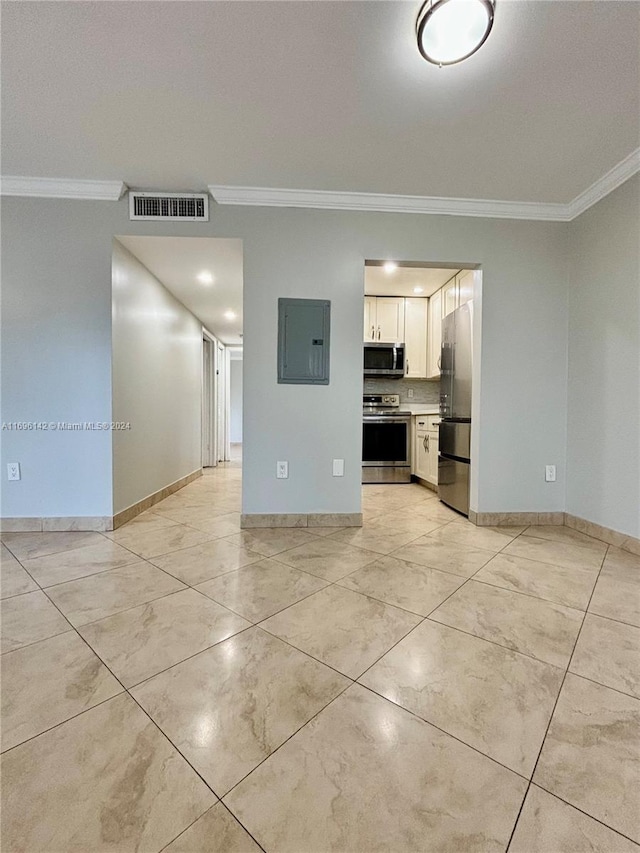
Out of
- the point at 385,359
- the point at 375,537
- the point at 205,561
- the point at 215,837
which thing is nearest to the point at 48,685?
the point at 215,837

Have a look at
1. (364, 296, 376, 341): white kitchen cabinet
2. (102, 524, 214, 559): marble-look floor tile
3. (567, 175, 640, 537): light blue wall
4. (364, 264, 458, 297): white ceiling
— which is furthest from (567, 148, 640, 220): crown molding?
(102, 524, 214, 559): marble-look floor tile

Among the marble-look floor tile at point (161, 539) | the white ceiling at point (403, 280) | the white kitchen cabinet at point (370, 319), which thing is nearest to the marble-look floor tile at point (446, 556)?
the marble-look floor tile at point (161, 539)

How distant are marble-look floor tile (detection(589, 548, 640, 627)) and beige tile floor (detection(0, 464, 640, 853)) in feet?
0.04

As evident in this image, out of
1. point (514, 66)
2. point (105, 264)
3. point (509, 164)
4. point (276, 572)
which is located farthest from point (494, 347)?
point (105, 264)

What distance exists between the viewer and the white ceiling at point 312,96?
1295mm

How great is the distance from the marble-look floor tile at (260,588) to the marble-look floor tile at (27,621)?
531 mm

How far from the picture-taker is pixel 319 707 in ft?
2.98

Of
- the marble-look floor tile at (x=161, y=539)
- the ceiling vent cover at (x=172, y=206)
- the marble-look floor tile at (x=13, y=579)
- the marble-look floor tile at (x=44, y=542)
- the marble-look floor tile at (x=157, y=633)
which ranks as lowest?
the marble-look floor tile at (x=161, y=539)

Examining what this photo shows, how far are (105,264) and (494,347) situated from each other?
284 cm

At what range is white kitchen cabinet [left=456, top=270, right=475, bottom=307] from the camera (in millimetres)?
2846

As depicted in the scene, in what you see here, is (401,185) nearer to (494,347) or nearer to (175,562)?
(494,347)

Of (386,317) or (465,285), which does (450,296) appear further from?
(386,317)

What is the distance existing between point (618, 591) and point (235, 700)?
1.74 metres

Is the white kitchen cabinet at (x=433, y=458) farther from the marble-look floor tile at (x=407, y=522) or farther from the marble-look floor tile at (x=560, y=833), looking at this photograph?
the marble-look floor tile at (x=560, y=833)
